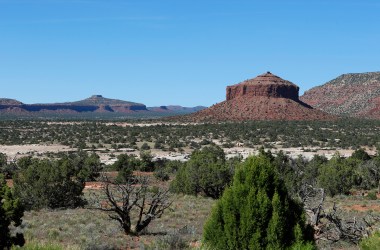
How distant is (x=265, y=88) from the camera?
424ft

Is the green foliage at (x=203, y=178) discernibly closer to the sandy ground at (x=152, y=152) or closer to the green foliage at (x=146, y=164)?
the green foliage at (x=146, y=164)

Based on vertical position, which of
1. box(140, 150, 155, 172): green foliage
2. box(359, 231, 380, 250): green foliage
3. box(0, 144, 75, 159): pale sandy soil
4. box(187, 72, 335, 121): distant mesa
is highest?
box(187, 72, 335, 121): distant mesa

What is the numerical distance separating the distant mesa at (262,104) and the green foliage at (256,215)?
106703mm

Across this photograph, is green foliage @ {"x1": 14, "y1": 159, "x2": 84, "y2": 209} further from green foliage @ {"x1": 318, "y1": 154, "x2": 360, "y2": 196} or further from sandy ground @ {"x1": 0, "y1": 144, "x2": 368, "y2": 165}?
sandy ground @ {"x1": 0, "y1": 144, "x2": 368, "y2": 165}

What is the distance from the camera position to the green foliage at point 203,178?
30.0 meters

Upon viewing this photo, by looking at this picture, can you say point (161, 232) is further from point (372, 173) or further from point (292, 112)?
point (292, 112)

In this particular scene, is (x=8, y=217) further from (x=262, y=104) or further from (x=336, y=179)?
(x=262, y=104)

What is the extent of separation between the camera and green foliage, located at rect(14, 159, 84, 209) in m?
24.6

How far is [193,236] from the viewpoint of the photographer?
54.1 ft

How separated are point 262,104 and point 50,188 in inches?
4102

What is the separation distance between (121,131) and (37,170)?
65834 mm

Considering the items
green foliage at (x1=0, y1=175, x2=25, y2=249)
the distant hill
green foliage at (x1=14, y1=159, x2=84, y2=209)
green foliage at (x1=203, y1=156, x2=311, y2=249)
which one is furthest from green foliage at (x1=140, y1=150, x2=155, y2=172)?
the distant hill

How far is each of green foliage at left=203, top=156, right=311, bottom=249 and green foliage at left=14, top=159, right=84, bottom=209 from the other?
1473 centimetres

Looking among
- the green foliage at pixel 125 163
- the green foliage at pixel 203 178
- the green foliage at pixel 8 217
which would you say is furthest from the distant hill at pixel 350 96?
the green foliage at pixel 8 217
